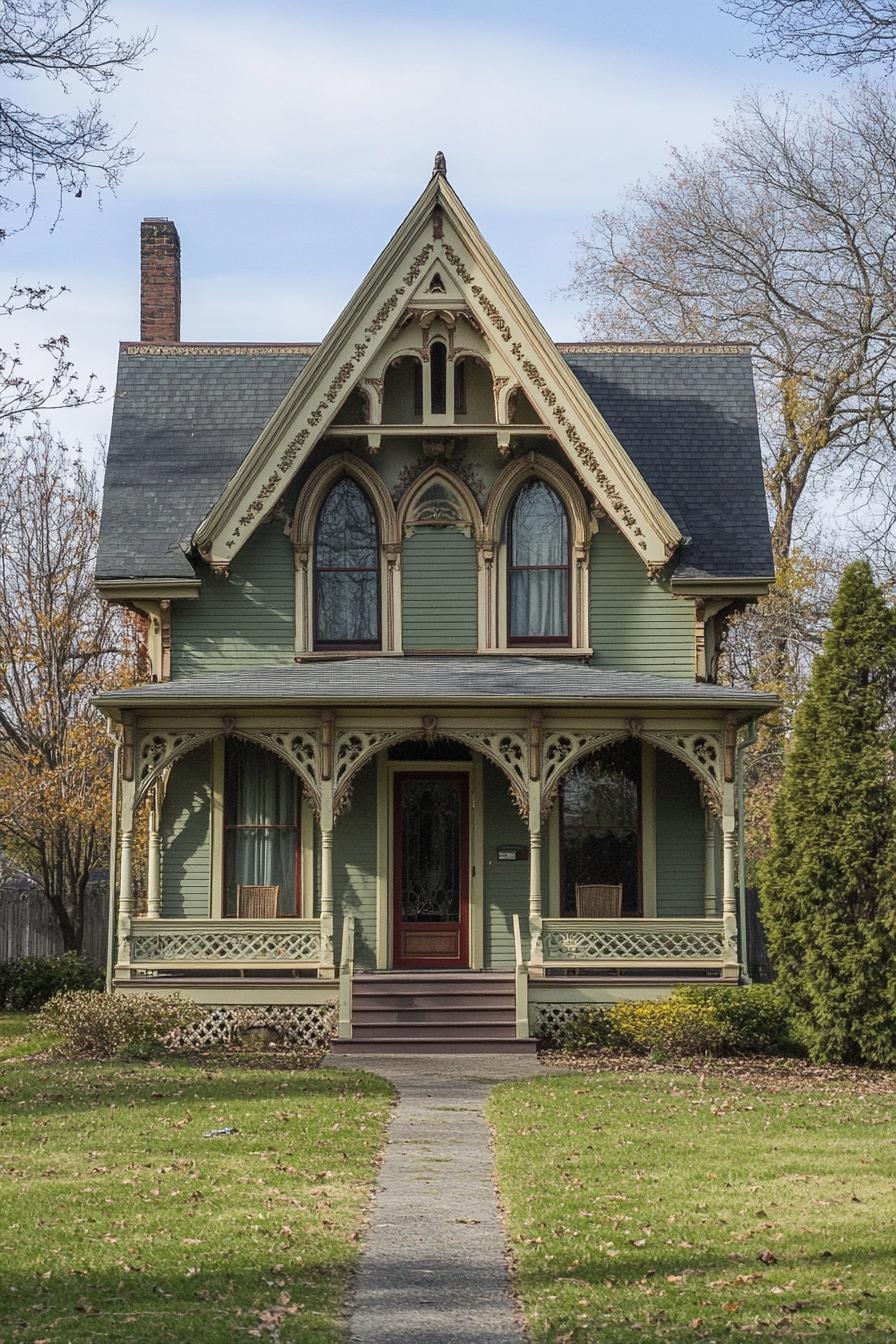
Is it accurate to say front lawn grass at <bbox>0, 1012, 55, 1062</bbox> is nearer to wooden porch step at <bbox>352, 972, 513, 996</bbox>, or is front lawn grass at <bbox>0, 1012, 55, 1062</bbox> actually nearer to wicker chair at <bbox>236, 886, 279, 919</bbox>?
wicker chair at <bbox>236, 886, 279, 919</bbox>

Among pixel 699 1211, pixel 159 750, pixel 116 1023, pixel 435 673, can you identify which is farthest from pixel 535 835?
pixel 699 1211

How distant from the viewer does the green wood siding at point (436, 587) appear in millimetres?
21625

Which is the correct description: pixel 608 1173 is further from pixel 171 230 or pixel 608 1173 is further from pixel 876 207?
pixel 876 207

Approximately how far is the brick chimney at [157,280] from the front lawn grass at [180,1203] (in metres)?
13.0

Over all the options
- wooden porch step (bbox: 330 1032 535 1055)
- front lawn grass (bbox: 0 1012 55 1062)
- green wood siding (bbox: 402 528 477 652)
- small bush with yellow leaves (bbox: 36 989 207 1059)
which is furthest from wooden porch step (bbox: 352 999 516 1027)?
green wood siding (bbox: 402 528 477 652)

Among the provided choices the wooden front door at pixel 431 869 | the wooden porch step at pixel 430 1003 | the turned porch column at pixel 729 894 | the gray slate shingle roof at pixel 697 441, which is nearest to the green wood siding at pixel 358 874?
the wooden front door at pixel 431 869

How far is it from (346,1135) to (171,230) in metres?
16.7

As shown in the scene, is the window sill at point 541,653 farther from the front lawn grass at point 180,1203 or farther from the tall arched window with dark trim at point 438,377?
the front lawn grass at point 180,1203

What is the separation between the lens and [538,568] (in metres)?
21.7

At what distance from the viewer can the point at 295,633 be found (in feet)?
70.8

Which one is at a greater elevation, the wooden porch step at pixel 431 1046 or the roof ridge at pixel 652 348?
the roof ridge at pixel 652 348

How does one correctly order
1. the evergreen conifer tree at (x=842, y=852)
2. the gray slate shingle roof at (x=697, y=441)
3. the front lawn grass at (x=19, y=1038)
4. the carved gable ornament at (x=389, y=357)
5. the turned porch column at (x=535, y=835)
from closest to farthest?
1. the evergreen conifer tree at (x=842, y=852)
2. the front lawn grass at (x=19, y=1038)
3. the turned porch column at (x=535, y=835)
4. the carved gable ornament at (x=389, y=357)
5. the gray slate shingle roof at (x=697, y=441)

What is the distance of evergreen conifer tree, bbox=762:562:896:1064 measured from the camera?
58.8 feet

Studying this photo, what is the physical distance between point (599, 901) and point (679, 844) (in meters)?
1.28
